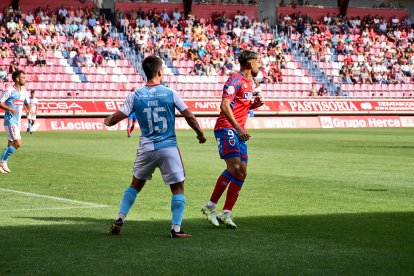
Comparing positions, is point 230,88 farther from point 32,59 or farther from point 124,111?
point 32,59

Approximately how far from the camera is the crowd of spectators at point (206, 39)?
50.7 meters

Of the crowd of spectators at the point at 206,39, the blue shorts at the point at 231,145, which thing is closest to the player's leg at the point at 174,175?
the blue shorts at the point at 231,145

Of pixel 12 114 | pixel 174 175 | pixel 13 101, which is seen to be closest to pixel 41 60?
pixel 12 114

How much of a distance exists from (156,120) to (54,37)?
39.6 metres

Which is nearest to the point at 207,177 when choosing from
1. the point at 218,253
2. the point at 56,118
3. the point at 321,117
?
the point at 218,253

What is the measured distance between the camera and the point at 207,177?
16.8 metres

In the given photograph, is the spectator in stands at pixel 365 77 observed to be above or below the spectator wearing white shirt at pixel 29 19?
below

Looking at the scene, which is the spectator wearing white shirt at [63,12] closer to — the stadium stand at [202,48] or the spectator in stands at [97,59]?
the stadium stand at [202,48]


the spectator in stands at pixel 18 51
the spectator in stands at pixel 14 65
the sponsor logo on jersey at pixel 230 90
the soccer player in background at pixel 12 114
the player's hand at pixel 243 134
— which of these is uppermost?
the sponsor logo on jersey at pixel 230 90

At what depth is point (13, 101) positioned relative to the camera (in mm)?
18547

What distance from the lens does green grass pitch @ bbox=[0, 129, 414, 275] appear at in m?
7.56

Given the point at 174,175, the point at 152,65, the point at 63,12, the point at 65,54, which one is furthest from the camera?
the point at 63,12

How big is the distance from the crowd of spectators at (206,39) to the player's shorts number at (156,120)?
40.7 meters

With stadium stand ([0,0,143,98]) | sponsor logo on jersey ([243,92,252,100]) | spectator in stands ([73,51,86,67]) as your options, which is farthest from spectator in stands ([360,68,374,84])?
sponsor logo on jersey ([243,92,252,100])
